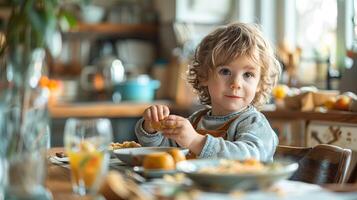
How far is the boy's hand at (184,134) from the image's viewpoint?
4.55 feet

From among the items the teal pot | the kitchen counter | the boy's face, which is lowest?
the kitchen counter

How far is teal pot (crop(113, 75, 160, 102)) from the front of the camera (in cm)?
429

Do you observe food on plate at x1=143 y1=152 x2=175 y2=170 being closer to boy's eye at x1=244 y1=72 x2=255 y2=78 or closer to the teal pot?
boy's eye at x1=244 y1=72 x2=255 y2=78

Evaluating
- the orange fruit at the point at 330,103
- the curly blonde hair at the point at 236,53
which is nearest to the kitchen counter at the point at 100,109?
the orange fruit at the point at 330,103

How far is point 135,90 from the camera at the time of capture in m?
4.30

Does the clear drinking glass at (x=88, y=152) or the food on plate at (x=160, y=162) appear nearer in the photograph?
the clear drinking glass at (x=88, y=152)

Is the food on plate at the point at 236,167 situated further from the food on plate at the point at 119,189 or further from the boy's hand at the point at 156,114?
the boy's hand at the point at 156,114

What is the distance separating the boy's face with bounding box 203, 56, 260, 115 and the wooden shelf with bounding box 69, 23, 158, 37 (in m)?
2.92

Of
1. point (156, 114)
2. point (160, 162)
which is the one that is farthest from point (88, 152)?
point (156, 114)

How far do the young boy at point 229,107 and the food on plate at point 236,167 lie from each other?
0.93 feet

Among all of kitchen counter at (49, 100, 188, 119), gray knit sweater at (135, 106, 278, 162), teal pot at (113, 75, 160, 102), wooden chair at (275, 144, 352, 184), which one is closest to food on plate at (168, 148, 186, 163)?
gray knit sweater at (135, 106, 278, 162)

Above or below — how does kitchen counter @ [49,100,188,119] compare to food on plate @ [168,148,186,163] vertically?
below

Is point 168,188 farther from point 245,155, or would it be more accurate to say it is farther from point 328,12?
point 328,12

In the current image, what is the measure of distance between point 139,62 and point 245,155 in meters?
3.41
